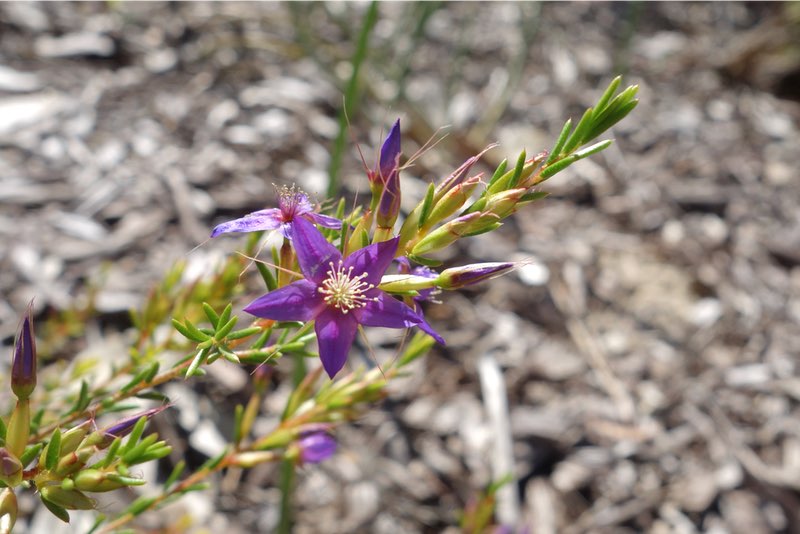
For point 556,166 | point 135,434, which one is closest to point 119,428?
point 135,434

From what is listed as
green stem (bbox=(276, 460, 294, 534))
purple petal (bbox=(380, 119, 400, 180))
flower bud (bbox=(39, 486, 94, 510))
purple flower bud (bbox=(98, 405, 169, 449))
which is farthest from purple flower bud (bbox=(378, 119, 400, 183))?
green stem (bbox=(276, 460, 294, 534))

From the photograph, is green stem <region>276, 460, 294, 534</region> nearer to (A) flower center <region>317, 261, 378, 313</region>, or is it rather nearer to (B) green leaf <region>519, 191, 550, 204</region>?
(A) flower center <region>317, 261, 378, 313</region>

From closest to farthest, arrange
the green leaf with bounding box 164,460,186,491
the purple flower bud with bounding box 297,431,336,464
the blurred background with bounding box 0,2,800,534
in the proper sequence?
the green leaf with bounding box 164,460,186,491, the purple flower bud with bounding box 297,431,336,464, the blurred background with bounding box 0,2,800,534

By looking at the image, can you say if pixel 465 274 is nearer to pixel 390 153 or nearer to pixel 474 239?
pixel 390 153

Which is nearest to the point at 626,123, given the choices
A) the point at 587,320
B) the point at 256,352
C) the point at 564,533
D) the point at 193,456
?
the point at 587,320

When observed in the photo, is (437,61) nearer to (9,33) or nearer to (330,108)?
(330,108)

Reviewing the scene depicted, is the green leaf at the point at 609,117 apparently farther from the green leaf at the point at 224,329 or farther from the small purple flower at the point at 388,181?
the green leaf at the point at 224,329
